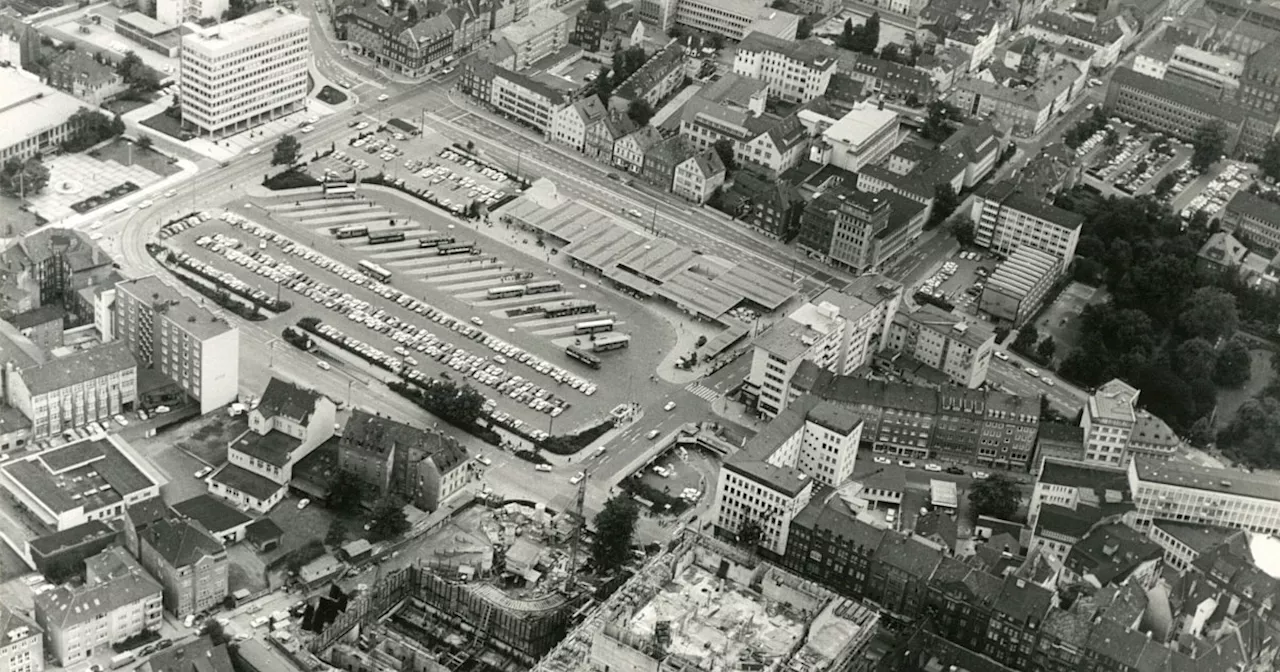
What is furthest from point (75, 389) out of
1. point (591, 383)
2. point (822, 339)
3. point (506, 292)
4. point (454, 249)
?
point (822, 339)

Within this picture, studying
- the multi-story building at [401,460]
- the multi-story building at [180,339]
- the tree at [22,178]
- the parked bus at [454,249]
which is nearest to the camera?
the multi-story building at [401,460]

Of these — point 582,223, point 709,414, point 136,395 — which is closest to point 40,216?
point 136,395

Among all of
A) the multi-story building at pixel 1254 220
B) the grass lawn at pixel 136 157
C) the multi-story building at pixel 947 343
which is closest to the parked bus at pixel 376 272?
the grass lawn at pixel 136 157

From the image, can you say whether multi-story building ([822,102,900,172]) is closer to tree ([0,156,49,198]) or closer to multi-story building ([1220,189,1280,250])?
multi-story building ([1220,189,1280,250])

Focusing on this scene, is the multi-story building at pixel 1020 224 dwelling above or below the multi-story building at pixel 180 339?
above

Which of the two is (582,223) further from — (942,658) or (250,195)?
(942,658)

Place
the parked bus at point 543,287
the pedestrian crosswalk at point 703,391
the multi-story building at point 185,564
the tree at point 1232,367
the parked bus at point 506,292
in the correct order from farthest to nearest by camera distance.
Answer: the parked bus at point 543,287 → the parked bus at point 506,292 → the tree at point 1232,367 → the pedestrian crosswalk at point 703,391 → the multi-story building at point 185,564

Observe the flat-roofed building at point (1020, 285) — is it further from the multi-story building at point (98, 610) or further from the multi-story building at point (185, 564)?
the multi-story building at point (98, 610)

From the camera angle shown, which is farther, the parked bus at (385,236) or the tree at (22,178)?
the parked bus at (385,236)
